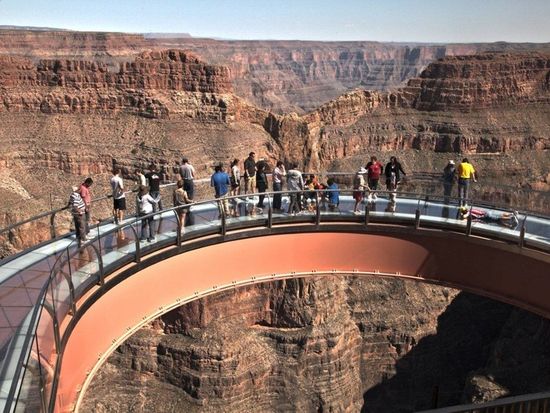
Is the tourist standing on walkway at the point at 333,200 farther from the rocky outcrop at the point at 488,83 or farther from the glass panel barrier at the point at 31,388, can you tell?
the rocky outcrop at the point at 488,83

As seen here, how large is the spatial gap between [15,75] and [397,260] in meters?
62.3

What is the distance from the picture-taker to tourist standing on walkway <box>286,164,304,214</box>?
15406 mm

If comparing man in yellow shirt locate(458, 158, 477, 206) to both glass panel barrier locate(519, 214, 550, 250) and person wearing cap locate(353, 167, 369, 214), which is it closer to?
glass panel barrier locate(519, 214, 550, 250)

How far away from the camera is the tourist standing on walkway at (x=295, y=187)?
1541cm

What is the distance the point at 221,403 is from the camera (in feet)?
115

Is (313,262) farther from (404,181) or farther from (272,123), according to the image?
(272,123)

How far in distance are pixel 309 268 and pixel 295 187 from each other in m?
2.28

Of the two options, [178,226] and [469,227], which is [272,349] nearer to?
[469,227]

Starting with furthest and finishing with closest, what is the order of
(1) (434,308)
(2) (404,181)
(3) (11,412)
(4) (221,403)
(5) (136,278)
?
(1) (434,308)
(4) (221,403)
(2) (404,181)
(5) (136,278)
(3) (11,412)

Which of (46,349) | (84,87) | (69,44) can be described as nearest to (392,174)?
(46,349)

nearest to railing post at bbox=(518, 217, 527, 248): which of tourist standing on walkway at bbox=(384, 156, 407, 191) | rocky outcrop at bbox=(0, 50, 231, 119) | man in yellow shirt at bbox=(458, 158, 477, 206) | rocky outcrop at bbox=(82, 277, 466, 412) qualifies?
man in yellow shirt at bbox=(458, 158, 477, 206)

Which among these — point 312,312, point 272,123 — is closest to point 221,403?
point 312,312

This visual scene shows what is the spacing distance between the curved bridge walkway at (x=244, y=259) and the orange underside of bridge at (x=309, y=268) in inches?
1.0

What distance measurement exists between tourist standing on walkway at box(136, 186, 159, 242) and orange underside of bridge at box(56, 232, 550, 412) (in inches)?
28.4
